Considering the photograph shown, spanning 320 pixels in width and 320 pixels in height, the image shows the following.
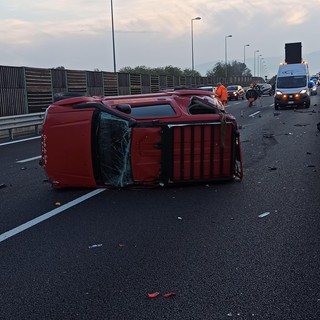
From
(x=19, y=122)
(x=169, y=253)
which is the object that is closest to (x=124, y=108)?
(x=169, y=253)

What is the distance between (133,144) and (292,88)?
841 inches

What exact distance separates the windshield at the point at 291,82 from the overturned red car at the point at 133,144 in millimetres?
20444

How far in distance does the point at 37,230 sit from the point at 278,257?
9.58 feet

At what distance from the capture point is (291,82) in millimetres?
27297

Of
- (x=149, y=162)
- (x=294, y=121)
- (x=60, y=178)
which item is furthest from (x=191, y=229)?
(x=294, y=121)

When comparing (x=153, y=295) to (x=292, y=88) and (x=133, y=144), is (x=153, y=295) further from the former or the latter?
(x=292, y=88)

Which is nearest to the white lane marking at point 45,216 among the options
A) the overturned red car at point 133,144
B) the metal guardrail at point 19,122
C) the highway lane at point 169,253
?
the highway lane at point 169,253

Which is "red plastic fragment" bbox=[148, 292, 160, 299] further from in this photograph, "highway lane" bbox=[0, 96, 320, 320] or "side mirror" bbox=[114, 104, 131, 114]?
"side mirror" bbox=[114, 104, 131, 114]

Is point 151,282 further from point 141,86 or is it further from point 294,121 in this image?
point 141,86

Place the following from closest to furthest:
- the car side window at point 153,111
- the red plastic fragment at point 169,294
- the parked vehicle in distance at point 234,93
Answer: the red plastic fragment at point 169,294 → the car side window at point 153,111 → the parked vehicle in distance at point 234,93

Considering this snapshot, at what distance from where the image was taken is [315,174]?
874cm

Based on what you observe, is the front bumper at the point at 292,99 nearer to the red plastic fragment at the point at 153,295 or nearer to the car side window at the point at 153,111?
the car side window at the point at 153,111

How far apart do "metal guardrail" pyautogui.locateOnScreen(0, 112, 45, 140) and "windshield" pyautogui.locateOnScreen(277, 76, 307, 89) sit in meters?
14.5

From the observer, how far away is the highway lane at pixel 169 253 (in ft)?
12.3
